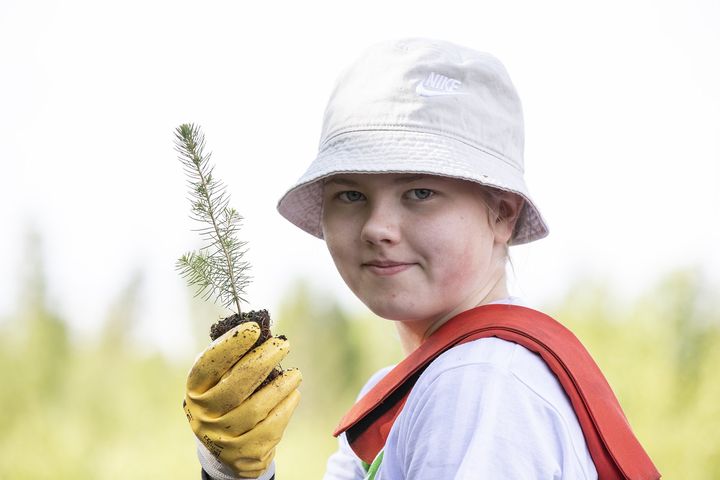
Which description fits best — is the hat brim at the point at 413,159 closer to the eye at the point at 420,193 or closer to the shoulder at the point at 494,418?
the eye at the point at 420,193

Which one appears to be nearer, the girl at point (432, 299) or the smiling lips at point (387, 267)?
the girl at point (432, 299)

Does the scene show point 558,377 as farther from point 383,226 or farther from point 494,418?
point 383,226

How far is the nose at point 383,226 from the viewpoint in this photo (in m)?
1.61

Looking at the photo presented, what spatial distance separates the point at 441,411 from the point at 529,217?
0.69m

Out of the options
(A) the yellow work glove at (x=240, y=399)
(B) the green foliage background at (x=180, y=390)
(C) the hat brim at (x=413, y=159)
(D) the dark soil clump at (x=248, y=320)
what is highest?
(C) the hat brim at (x=413, y=159)

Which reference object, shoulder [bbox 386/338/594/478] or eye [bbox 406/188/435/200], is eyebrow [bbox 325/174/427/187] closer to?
eye [bbox 406/188/435/200]

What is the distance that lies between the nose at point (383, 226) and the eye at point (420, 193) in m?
0.05

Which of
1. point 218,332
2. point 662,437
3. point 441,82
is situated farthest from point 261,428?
point 662,437

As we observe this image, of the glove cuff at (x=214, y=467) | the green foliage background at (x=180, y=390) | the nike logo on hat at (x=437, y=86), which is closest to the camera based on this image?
the nike logo on hat at (x=437, y=86)

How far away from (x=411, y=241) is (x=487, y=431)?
1.54 ft

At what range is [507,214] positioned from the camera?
1.83 m

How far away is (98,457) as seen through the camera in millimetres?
4949

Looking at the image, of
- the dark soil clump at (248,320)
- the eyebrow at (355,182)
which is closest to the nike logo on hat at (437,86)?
the eyebrow at (355,182)

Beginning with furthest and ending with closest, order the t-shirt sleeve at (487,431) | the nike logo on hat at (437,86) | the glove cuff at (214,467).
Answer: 1. the glove cuff at (214,467)
2. the nike logo on hat at (437,86)
3. the t-shirt sleeve at (487,431)
